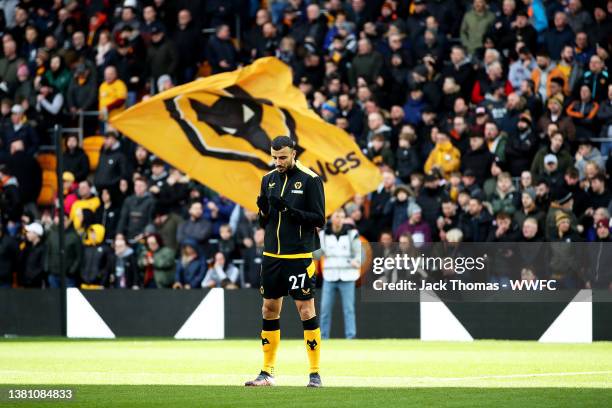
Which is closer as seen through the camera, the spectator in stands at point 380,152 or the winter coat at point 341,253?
the winter coat at point 341,253

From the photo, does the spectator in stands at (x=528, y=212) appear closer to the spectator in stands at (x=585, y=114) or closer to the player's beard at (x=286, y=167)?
the spectator in stands at (x=585, y=114)

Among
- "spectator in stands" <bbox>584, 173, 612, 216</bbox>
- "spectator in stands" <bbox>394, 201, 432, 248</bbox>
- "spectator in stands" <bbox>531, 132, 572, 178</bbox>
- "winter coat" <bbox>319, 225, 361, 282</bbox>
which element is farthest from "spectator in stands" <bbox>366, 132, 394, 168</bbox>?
"spectator in stands" <bbox>584, 173, 612, 216</bbox>

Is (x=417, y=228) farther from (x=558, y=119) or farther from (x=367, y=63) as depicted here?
(x=367, y=63)

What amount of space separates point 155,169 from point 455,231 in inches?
267

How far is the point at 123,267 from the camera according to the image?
83.6 feet

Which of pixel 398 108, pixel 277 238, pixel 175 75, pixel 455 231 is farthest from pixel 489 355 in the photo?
pixel 175 75

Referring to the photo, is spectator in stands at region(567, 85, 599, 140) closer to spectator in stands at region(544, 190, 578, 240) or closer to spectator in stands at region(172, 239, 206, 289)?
spectator in stands at region(544, 190, 578, 240)

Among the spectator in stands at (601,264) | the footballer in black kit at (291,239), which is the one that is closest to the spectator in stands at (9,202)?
the spectator in stands at (601,264)

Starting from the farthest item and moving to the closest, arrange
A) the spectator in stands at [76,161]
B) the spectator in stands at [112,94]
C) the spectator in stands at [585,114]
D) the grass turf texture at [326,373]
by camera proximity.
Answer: the spectator in stands at [112,94], the spectator in stands at [76,161], the spectator in stands at [585,114], the grass turf texture at [326,373]

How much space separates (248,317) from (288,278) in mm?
10595

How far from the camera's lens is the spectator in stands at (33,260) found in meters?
25.7

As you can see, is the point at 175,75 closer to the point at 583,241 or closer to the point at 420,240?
the point at 420,240

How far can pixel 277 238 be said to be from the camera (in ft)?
43.7

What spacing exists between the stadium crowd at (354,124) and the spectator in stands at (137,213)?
0.03m
